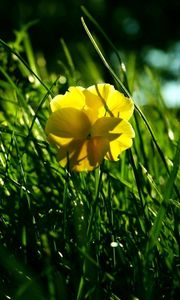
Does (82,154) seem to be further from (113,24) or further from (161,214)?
(113,24)

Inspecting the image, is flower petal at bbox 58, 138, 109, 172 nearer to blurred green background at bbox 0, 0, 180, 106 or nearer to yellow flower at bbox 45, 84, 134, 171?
yellow flower at bbox 45, 84, 134, 171

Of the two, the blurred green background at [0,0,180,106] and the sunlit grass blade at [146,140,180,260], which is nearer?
the sunlit grass blade at [146,140,180,260]

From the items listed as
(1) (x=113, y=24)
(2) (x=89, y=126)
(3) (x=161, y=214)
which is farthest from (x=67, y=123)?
(1) (x=113, y=24)

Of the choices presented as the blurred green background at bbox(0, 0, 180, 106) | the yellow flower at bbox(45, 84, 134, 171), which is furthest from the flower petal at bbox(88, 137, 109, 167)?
the blurred green background at bbox(0, 0, 180, 106)

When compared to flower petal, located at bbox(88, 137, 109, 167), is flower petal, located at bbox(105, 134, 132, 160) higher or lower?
lower

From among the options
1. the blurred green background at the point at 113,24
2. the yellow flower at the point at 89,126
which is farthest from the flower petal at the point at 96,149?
the blurred green background at the point at 113,24

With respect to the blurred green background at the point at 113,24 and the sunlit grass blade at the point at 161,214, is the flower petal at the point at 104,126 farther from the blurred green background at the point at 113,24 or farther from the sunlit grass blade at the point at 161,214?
the blurred green background at the point at 113,24
